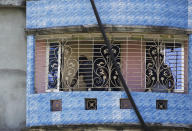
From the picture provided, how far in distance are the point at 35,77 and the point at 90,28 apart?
74.2 inches

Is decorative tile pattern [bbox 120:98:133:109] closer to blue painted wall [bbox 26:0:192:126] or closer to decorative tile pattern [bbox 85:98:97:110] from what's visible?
blue painted wall [bbox 26:0:192:126]

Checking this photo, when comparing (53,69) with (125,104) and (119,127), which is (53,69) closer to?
(125,104)

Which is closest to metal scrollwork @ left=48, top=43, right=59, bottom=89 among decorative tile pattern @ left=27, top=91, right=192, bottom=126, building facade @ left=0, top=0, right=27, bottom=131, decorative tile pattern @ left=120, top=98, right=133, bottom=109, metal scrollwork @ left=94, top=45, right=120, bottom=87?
decorative tile pattern @ left=27, top=91, right=192, bottom=126

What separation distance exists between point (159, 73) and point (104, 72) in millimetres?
1315

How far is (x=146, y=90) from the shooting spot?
52.9 feet

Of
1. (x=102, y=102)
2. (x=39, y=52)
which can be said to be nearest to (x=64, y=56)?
(x=39, y=52)

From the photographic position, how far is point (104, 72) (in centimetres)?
1585

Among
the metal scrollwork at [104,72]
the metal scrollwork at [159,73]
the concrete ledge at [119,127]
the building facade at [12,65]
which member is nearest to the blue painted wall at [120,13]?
the metal scrollwork at [159,73]

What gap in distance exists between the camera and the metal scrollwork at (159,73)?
15.9 metres

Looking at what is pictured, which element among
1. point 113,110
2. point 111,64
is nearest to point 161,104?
point 113,110

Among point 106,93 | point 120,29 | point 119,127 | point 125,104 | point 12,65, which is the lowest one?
point 119,127

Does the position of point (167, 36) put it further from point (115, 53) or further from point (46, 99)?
point (46, 99)

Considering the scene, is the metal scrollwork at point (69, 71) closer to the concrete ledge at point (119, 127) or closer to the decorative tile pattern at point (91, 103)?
the decorative tile pattern at point (91, 103)

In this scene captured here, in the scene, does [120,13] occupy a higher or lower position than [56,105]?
higher
